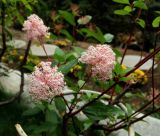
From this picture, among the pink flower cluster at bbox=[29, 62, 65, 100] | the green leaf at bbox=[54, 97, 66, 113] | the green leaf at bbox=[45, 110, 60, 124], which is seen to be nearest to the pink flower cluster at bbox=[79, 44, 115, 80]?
the pink flower cluster at bbox=[29, 62, 65, 100]

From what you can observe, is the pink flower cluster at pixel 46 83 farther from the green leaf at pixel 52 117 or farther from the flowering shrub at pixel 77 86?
the green leaf at pixel 52 117

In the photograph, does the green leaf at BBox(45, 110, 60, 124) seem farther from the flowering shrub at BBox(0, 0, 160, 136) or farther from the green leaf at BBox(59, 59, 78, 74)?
the green leaf at BBox(59, 59, 78, 74)

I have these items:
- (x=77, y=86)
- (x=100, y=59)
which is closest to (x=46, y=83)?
(x=100, y=59)

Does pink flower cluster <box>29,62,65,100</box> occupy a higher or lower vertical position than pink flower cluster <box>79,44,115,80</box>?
lower

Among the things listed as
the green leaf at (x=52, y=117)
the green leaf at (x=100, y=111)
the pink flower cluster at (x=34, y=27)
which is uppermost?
the pink flower cluster at (x=34, y=27)

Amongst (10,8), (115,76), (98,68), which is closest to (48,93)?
(98,68)

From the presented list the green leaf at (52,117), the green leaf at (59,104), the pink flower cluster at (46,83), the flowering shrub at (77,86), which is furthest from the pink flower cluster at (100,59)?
the green leaf at (52,117)

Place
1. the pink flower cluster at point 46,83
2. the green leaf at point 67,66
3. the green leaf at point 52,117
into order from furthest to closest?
the green leaf at point 52,117, the green leaf at point 67,66, the pink flower cluster at point 46,83
